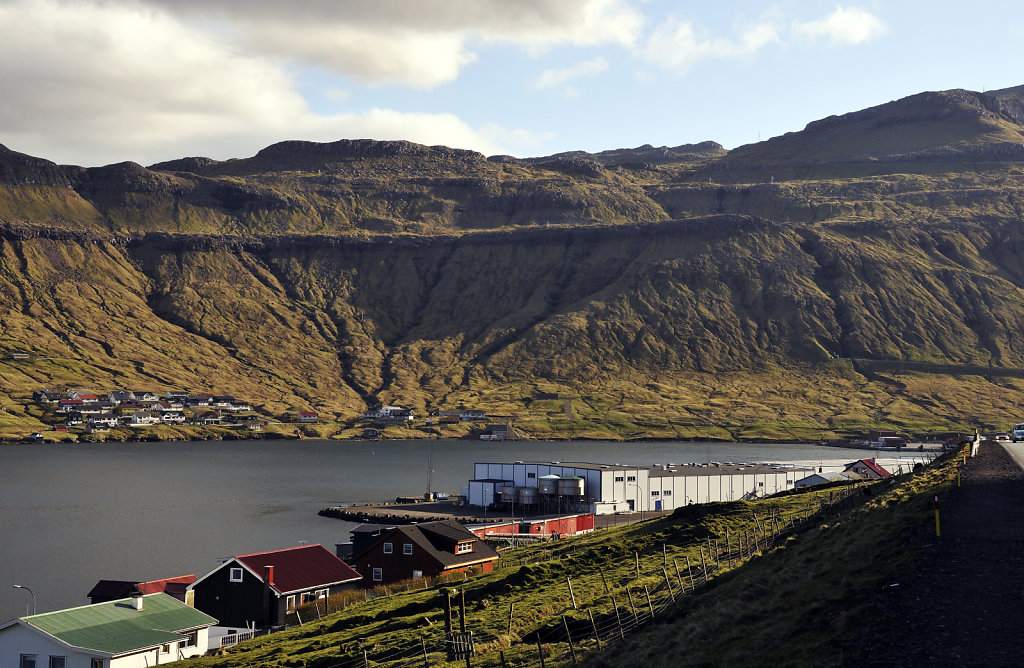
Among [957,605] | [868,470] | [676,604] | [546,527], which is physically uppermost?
[957,605]

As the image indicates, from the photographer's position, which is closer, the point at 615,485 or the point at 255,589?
the point at 255,589

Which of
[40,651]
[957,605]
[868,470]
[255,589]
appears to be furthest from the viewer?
[868,470]

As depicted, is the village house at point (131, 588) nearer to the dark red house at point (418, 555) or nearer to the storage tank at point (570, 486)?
the dark red house at point (418, 555)

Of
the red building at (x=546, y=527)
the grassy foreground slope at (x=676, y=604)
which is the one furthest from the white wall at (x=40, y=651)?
the red building at (x=546, y=527)

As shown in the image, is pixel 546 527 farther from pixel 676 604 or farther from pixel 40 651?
pixel 676 604

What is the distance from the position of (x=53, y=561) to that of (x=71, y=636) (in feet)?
155

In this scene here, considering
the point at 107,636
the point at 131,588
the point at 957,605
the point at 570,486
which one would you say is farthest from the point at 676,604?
the point at 570,486

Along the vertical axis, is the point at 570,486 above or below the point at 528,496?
above

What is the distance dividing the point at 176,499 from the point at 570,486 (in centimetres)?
4593

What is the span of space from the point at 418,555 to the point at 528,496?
53.1 m

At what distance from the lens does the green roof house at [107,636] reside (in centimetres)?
3750

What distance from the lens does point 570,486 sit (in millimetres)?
106125

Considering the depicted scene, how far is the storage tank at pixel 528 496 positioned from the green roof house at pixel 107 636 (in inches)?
2648

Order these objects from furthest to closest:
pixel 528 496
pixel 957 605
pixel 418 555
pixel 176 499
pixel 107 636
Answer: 1. pixel 176 499
2. pixel 528 496
3. pixel 418 555
4. pixel 107 636
5. pixel 957 605
